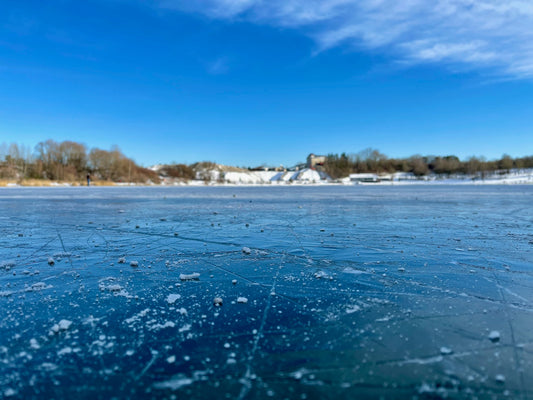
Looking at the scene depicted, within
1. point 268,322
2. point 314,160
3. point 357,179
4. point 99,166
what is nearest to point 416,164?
point 357,179

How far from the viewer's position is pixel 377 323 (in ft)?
8.56

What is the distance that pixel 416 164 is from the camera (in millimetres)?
127500

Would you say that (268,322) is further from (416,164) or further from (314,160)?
(314,160)

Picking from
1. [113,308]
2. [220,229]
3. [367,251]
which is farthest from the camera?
[220,229]

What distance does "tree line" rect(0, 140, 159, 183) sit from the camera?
204ft

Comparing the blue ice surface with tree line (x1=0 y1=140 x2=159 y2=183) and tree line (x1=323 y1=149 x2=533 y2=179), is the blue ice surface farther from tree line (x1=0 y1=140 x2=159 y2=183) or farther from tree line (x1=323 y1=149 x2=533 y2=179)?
tree line (x1=323 y1=149 x2=533 y2=179)

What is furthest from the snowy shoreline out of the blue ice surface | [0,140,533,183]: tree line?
the blue ice surface

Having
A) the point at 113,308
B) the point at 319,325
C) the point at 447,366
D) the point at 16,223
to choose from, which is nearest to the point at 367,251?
the point at 319,325

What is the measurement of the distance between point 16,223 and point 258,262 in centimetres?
770

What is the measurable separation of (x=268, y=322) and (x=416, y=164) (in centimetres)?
13903

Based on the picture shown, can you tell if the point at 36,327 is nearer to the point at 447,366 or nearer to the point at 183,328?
the point at 183,328

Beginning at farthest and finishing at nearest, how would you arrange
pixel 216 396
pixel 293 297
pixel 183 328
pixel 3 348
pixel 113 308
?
pixel 293 297 → pixel 113 308 → pixel 183 328 → pixel 3 348 → pixel 216 396

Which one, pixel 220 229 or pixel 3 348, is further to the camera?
pixel 220 229

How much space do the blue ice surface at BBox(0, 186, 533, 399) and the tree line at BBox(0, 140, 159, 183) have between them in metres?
67.7
